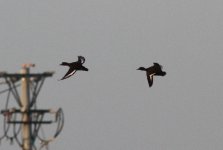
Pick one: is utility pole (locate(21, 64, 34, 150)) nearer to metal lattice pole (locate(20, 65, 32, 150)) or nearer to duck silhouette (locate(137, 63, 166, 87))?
metal lattice pole (locate(20, 65, 32, 150))

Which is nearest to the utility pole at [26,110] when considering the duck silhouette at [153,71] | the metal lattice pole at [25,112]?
the metal lattice pole at [25,112]

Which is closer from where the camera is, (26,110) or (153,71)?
(26,110)

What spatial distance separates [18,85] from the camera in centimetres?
5728

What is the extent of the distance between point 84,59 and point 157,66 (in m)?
7.97

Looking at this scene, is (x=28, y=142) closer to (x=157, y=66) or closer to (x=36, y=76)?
(x=36, y=76)

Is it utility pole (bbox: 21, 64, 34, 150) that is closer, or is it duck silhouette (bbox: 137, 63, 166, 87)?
utility pole (bbox: 21, 64, 34, 150)

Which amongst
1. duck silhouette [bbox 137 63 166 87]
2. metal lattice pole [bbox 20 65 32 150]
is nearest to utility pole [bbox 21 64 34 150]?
metal lattice pole [bbox 20 65 32 150]

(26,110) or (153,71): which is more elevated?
(153,71)

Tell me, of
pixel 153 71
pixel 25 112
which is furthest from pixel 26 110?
pixel 153 71

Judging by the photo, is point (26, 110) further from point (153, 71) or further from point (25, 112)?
point (153, 71)

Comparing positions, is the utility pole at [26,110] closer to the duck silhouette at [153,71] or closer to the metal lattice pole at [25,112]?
the metal lattice pole at [25,112]

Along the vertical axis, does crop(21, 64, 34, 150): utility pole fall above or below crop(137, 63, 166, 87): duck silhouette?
below

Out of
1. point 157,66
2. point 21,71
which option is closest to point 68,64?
point 157,66

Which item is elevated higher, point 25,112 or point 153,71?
point 153,71
